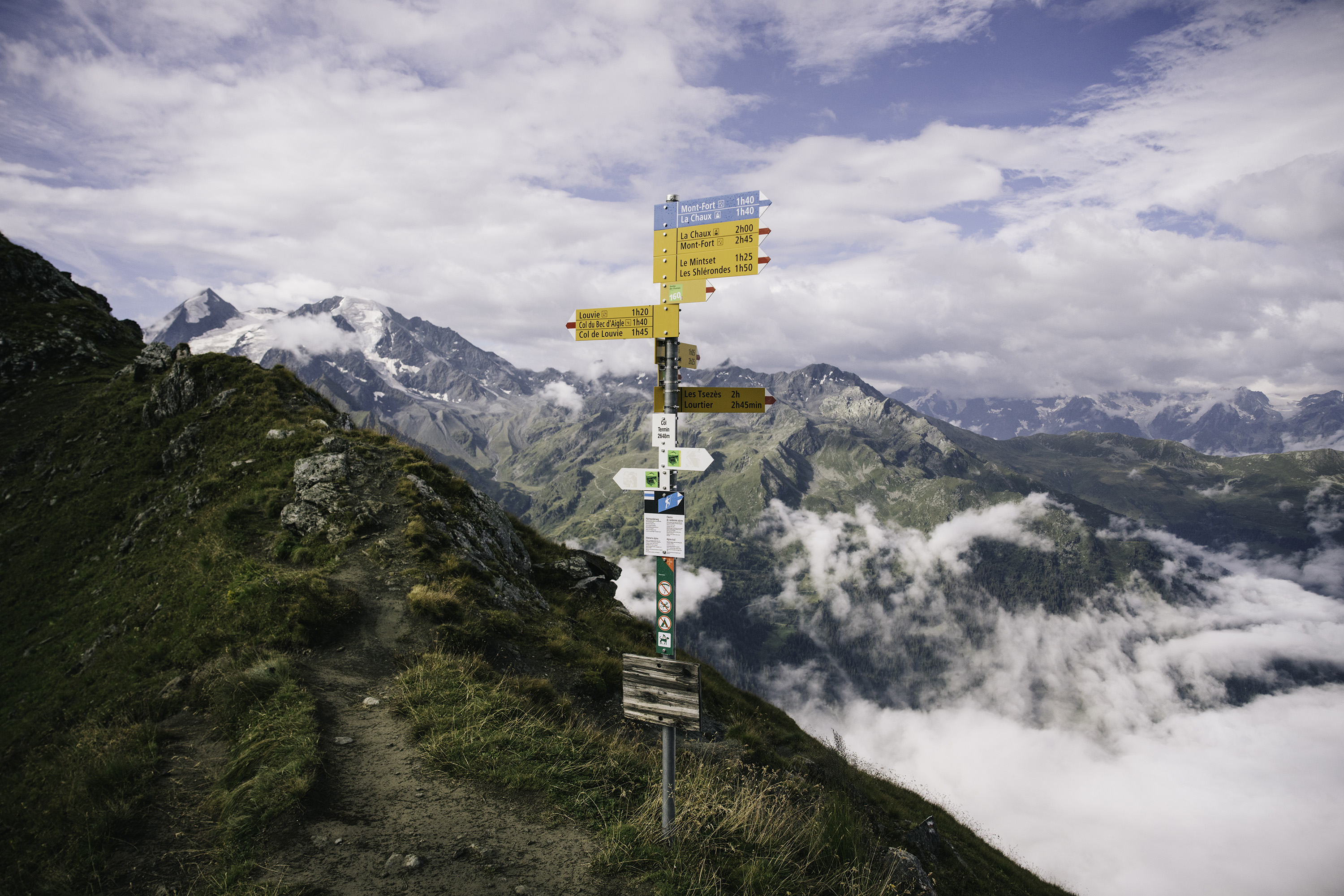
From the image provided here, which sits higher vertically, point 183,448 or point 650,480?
point 183,448

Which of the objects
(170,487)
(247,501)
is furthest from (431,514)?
(170,487)

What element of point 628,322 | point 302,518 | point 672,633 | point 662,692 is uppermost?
point 628,322

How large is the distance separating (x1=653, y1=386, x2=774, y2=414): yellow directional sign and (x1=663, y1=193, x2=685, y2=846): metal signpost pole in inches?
7.4

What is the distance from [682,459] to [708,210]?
3.63m

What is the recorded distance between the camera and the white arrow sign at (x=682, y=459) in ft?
25.5

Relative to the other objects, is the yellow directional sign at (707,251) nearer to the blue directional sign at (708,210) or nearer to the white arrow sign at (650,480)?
the blue directional sign at (708,210)

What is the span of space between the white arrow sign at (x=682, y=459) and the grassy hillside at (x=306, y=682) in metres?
4.55

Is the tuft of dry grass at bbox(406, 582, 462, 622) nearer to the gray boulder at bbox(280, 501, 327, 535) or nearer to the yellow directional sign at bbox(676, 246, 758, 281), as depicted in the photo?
the gray boulder at bbox(280, 501, 327, 535)

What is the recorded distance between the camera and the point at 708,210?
323 inches

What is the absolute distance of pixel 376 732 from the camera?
390 inches

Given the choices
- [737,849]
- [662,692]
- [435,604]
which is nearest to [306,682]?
[435,604]

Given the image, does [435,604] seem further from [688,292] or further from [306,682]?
[688,292]

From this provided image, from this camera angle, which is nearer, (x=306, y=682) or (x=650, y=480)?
(x=650, y=480)

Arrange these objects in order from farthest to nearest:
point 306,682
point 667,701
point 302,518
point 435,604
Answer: point 302,518 < point 435,604 < point 306,682 < point 667,701
